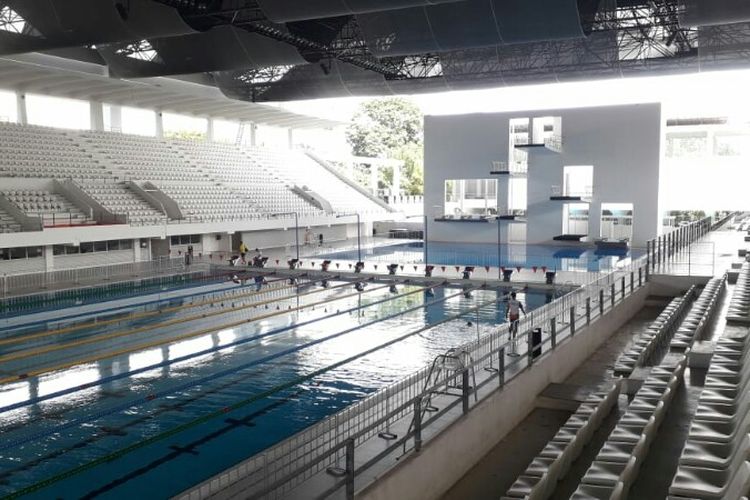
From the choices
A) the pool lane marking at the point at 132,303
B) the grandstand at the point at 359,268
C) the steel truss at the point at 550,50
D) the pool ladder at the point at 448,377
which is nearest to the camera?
the grandstand at the point at 359,268

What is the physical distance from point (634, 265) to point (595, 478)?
13.9m

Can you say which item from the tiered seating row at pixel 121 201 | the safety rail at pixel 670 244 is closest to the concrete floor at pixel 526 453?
the safety rail at pixel 670 244

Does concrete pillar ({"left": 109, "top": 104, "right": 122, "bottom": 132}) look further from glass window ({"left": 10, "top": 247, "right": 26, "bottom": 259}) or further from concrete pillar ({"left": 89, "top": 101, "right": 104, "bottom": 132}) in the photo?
glass window ({"left": 10, "top": 247, "right": 26, "bottom": 259})

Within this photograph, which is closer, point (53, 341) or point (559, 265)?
point (53, 341)

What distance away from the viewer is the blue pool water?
2438 cm

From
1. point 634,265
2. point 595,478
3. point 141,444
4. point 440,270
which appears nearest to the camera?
point 595,478

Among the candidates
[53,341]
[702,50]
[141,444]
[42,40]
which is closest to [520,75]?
[702,50]

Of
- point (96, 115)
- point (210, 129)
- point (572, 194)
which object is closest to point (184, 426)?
point (572, 194)

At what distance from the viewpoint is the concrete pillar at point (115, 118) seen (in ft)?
109

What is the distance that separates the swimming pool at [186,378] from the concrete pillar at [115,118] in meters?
17.7

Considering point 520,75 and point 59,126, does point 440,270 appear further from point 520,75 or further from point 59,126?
point 59,126

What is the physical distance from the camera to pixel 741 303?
11195 mm

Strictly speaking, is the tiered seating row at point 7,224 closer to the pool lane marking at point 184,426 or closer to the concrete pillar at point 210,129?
the pool lane marking at point 184,426

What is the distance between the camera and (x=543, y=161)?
3175 cm
